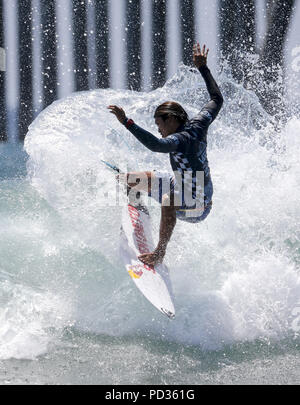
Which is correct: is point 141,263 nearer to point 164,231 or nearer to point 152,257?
point 152,257

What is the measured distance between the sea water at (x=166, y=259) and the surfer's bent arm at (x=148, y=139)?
1148mm

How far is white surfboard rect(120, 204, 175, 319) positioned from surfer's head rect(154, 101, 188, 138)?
2.85ft

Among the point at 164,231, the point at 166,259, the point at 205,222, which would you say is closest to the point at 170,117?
the point at 164,231

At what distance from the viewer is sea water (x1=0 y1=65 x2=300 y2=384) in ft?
10.5

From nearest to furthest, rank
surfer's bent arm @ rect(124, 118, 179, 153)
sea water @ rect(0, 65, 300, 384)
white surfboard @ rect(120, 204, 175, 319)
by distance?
sea water @ rect(0, 65, 300, 384) < surfer's bent arm @ rect(124, 118, 179, 153) < white surfboard @ rect(120, 204, 175, 319)

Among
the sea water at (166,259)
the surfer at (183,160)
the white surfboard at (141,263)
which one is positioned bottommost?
the sea water at (166,259)

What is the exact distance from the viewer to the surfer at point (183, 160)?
3.69 meters

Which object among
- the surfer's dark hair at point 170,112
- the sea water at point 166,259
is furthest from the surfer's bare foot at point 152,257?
the surfer's dark hair at point 170,112

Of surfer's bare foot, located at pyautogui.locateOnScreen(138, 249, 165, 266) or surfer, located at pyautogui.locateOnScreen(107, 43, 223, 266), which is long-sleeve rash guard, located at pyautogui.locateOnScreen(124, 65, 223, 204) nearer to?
surfer, located at pyautogui.locateOnScreen(107, 43, 223, 266)

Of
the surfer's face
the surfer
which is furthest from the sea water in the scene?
the surfer's face

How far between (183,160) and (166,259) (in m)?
0.94

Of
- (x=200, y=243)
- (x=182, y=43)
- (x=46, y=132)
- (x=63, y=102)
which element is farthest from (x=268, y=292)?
(x=182, y=43)

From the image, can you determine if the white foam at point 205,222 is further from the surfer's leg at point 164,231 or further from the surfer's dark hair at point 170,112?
the surfer's dark hair at point 170,112

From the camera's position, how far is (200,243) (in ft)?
15.4
